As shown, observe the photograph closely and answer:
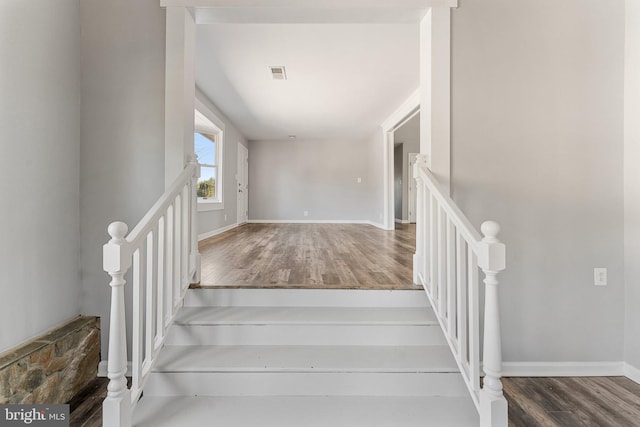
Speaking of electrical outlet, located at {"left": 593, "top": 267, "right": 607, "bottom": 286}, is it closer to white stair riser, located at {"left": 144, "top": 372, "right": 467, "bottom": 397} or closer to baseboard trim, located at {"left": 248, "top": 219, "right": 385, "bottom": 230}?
white stair riser, located at {"left": 144, "top": 372, "right": 467, "bottom": 397}

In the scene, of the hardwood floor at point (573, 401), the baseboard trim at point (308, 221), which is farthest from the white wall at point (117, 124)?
the baseboard trim at point (308, 221)

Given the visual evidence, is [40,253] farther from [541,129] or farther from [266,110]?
[266,110]

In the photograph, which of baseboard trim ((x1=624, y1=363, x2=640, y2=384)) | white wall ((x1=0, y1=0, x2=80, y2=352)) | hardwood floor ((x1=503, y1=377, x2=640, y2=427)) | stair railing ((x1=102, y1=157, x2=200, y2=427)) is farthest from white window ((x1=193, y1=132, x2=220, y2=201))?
baseboard trim ((x1=624, y1=363, x2=640, y2=384))

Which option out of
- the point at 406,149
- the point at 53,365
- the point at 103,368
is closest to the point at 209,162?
the point at 103,368

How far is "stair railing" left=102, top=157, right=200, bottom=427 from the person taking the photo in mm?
1217

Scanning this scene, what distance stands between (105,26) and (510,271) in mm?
3054

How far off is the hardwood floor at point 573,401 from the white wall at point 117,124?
2.38 meters

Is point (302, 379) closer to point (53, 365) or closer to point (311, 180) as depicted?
point (53, 365)

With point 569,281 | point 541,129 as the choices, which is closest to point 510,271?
point 569,281

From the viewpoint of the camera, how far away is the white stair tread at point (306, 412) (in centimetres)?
133

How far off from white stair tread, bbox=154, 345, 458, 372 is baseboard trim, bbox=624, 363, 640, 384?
4.16 ft

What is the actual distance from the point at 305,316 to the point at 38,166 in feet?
5.56

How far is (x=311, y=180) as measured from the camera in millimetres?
7902

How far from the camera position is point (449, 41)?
190 centimetres
